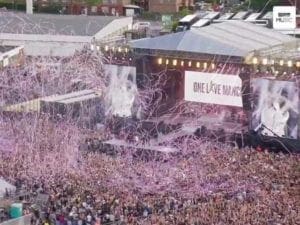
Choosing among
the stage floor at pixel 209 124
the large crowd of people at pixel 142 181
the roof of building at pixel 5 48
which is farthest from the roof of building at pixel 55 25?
the large crowd of people at pixel 142 181

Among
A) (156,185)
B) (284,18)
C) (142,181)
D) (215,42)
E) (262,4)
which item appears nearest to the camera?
(156,185)

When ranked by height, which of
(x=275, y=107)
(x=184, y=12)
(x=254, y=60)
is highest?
(x=254, y=60)

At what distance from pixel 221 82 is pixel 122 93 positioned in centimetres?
247

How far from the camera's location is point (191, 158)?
1481 cm

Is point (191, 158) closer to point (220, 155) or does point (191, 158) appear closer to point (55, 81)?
point (220, 155)

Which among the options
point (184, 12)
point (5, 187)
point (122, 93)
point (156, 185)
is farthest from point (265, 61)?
point (184, 12)

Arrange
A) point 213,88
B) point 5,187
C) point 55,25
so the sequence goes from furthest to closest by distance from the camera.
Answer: point 55,25
point 213,88
point 5,187

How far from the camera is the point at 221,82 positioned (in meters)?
17.6

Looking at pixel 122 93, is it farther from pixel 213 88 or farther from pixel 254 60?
pixel 254 60

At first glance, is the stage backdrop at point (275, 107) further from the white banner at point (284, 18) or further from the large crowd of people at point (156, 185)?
the white banner at point (284, 18)

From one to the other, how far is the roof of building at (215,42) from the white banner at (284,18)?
26.1 ft

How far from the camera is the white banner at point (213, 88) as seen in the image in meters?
17.4

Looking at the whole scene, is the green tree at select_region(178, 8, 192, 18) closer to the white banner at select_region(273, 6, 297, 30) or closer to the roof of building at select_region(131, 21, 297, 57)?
the white banner at select_region(273, 6, 297, 30)

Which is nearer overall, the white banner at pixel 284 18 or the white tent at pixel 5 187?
the white tent at pixel 5 187
